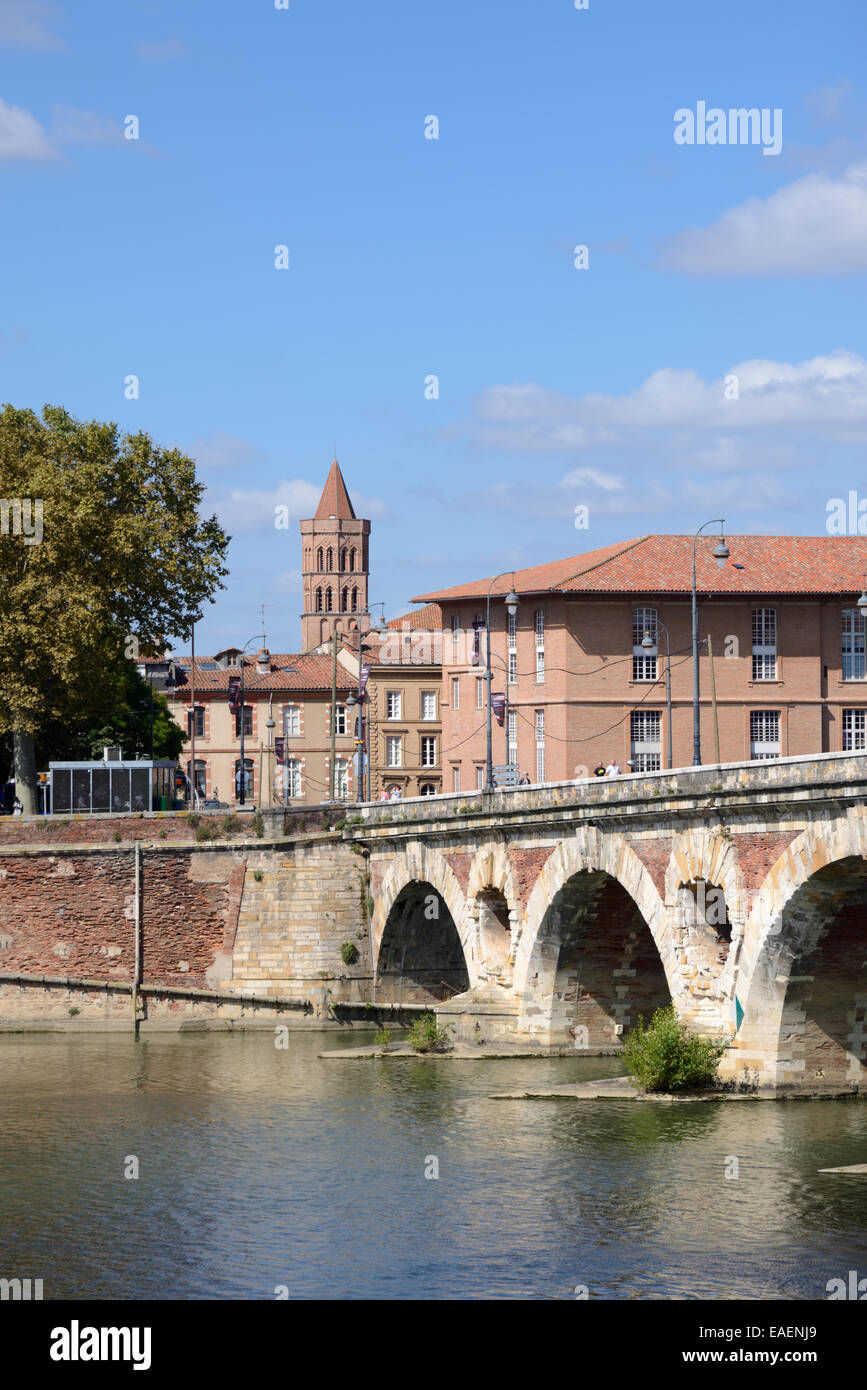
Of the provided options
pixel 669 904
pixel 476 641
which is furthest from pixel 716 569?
pixel 669 904

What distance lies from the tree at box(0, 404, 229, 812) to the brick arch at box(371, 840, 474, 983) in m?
13.7

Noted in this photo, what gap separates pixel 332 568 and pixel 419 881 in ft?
461

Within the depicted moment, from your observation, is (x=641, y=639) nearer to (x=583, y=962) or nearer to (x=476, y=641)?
(x=476, y=641)

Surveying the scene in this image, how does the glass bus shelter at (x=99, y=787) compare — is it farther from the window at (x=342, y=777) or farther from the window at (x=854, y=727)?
the window at (x=342, y=777)

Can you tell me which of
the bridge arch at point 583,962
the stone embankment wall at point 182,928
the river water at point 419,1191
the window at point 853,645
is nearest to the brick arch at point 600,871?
the bridge arch at point 583,962

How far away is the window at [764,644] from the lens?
83.4m

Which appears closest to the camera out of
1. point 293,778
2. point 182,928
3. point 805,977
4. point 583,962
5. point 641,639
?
point 805,977

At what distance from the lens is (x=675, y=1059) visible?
137 ft

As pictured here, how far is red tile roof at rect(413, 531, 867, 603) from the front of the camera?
271 feet

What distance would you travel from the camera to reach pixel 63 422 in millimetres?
72500

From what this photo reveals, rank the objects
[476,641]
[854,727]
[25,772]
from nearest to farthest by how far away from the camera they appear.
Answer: [25,772] → [854,727] → [476,641]

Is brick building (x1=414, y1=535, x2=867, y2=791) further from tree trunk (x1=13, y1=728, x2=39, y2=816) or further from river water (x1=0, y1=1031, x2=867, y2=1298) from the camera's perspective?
river water (x1=0, y1=1031, x2=867, y2=1298)

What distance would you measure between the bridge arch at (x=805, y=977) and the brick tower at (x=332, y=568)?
15760 centimetres

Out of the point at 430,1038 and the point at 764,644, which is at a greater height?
the point at 764,644
